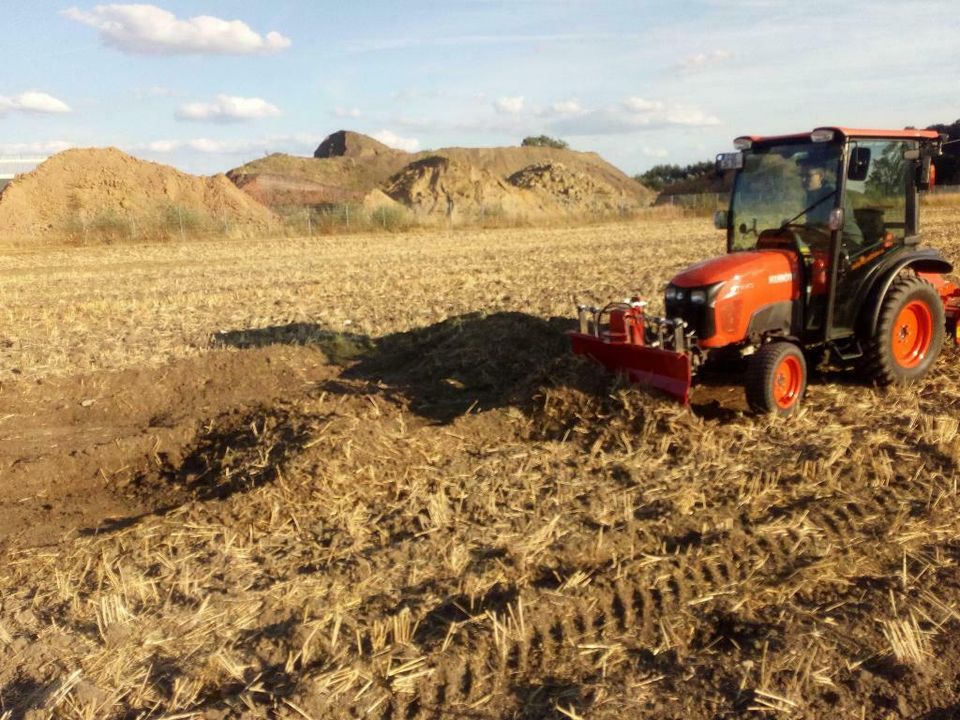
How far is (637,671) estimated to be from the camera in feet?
11.6

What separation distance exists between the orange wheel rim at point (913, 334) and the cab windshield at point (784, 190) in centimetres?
133

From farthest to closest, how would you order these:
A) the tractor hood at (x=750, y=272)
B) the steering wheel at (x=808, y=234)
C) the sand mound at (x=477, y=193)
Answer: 1. the sand mound at (x=477, y=193)
2. the steering wheel at (x=808, y=234)
3. the tractor hood at (x=750, y=272)

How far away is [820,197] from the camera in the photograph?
6.66m

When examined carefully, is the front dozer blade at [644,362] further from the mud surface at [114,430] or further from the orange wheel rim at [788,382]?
the mud surface at [114,430]

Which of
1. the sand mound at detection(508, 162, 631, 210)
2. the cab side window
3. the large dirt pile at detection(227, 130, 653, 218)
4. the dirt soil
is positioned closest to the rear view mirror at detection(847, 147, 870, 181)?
the cab side window

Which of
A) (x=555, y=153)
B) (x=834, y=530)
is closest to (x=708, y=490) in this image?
(x=834, y=530)

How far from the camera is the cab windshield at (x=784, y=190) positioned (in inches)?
261

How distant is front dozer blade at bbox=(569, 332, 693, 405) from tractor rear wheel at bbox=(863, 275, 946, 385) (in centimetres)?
176

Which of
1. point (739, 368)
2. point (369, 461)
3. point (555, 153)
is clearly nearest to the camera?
point (369, 461)

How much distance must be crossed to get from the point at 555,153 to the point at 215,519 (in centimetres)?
6739

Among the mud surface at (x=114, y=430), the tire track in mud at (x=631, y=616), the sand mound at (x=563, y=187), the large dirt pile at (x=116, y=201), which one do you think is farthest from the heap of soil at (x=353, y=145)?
the tire track in mud at (x=631, y=616)

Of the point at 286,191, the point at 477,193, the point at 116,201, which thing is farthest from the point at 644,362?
the point at 286,191

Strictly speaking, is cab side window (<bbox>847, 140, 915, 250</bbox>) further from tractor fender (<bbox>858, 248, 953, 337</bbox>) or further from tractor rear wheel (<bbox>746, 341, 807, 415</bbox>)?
tractor rear wheel (<bbox>746, 341, 807, 415</bbox>)

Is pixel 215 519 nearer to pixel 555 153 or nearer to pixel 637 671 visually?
pixel 637 671
